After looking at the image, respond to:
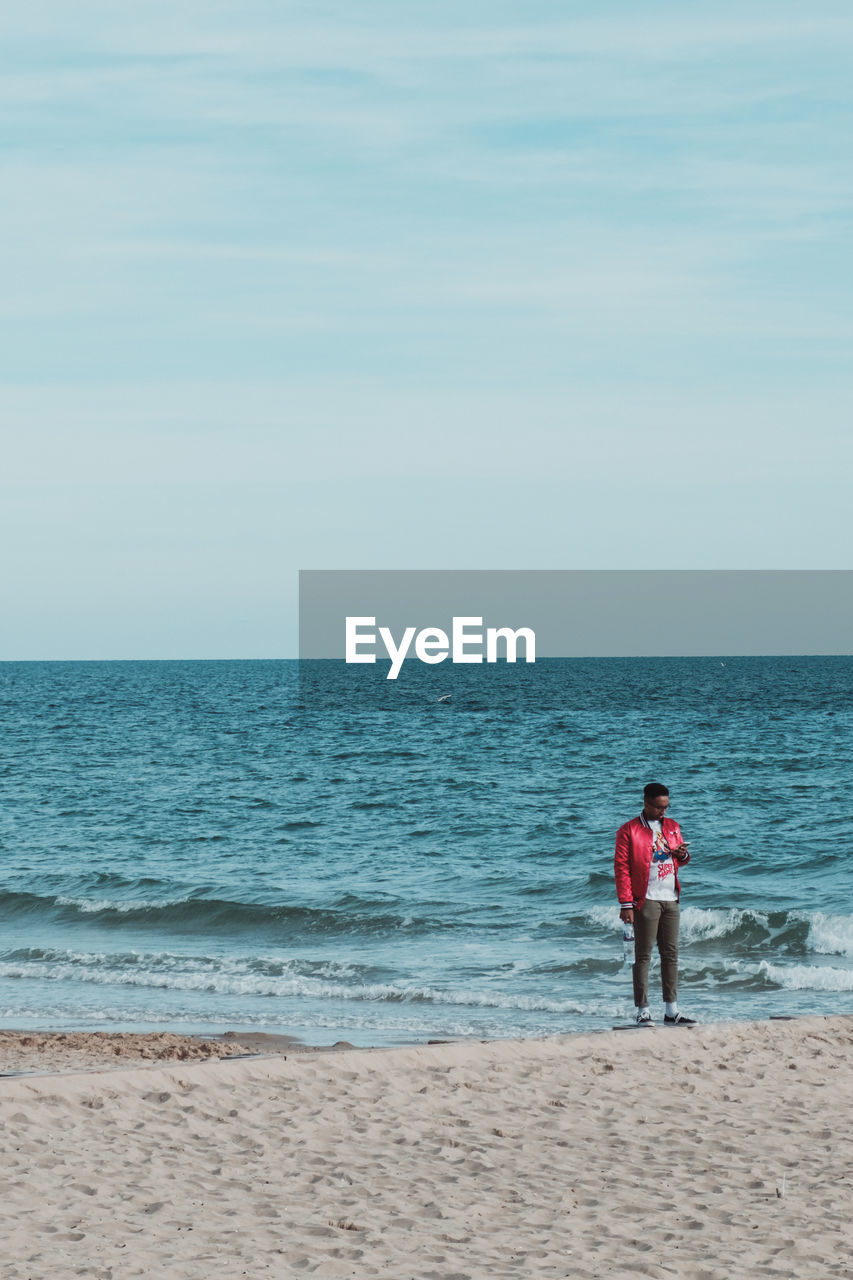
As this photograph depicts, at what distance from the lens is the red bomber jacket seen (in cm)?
1015

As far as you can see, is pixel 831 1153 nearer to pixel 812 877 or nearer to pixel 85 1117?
pixel 85 1117

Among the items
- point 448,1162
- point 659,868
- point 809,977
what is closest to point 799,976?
point 809,977

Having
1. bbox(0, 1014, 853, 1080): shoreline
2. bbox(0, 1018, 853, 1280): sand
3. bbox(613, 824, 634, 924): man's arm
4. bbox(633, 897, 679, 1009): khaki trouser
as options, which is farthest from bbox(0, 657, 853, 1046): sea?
bbox(0, 1018, 853, 1280): sand

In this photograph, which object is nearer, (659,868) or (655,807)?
(655,807)

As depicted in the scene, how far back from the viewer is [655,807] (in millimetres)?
10141

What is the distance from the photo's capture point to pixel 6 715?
216 feet

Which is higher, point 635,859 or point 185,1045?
point 635,859

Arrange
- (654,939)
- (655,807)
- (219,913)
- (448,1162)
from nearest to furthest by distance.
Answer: (448,1162) → (655,807) → (654,939) → (219,913)

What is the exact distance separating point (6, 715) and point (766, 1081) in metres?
61.4

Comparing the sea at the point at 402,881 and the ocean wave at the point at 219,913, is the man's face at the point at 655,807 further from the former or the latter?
the ocean wave at the point at 219,913

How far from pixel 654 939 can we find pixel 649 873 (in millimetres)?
→ 662

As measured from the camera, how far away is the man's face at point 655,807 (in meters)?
10.1

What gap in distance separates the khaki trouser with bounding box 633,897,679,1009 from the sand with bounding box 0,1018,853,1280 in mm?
599

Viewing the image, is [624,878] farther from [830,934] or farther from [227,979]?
[830,934]
